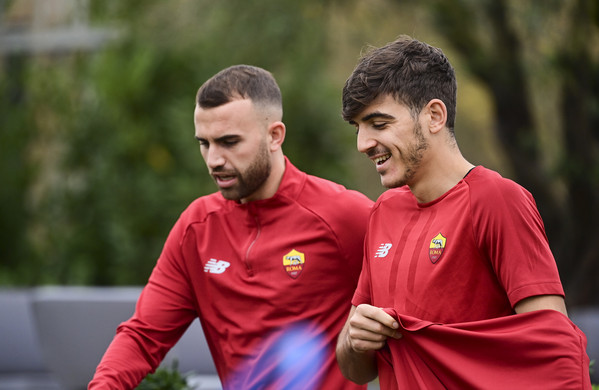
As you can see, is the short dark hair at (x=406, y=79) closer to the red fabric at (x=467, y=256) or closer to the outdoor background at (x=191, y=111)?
the red fabric at (x=467, y=256)

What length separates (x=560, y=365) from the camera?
2.23 meters

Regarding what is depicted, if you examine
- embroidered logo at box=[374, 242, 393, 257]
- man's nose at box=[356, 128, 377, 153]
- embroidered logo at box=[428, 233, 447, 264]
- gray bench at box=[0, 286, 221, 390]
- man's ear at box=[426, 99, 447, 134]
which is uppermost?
man's ear at box=[426, 99, 447, 134]

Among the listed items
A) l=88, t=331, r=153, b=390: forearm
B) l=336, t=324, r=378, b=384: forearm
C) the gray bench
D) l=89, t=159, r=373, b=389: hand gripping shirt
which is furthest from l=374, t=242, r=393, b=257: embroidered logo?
the gray bench

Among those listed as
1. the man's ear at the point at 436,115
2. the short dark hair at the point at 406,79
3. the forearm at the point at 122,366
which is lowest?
the forearm at the point at 122,366

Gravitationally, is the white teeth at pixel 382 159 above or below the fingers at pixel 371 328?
above

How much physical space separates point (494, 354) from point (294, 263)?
4.04 feet

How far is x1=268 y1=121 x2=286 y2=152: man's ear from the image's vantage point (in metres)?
3.59

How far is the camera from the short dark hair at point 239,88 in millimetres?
3436

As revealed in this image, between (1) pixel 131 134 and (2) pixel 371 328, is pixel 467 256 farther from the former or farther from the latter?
(1) pixel 131 134

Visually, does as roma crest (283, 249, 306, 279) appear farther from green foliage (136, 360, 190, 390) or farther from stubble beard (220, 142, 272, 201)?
green foliage (136, 360, 190, 390)

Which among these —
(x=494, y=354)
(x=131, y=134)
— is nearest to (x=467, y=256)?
(x=494, y=354)

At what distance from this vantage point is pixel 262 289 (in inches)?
135

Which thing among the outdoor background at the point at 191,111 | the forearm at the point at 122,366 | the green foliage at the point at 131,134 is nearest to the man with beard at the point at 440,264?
the forearm at the point at 122,366

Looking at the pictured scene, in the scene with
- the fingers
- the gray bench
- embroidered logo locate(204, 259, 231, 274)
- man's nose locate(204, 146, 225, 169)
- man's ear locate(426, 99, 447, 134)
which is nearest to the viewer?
the fingers
